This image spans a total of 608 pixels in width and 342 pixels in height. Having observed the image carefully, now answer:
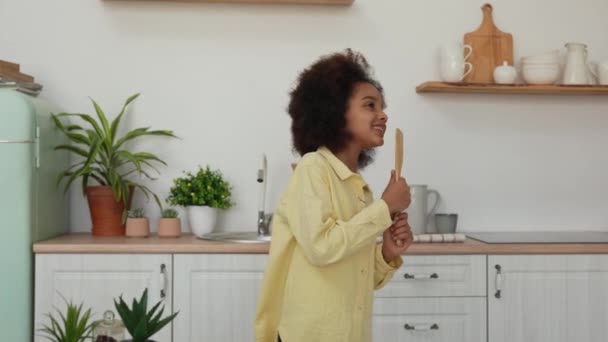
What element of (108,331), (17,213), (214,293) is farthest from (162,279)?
(108,331)

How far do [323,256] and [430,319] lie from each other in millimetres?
1207

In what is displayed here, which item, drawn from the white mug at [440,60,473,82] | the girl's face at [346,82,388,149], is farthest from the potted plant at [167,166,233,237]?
the girl's face at [346,82,388,149]

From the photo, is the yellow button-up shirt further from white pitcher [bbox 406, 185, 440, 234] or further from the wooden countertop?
white pitcher [bbox 406, 185, 440, 234]

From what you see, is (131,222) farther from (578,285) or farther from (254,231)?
(578,285)

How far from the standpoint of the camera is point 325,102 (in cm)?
191

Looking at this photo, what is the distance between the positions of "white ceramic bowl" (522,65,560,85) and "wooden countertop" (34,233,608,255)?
2.50 ft

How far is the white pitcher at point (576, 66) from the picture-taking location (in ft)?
10.6

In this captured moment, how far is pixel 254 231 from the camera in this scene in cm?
325

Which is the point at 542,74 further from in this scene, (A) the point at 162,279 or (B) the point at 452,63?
(A) the point at 162,279

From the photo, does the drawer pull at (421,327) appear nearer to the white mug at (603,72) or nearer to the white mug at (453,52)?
the white mug at (453,52)

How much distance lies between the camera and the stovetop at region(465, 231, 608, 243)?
9.48 ft

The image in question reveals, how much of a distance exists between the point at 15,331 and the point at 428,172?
5.83ft

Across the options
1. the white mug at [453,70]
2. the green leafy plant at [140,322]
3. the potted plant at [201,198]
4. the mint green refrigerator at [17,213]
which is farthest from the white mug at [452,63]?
the green leafy plant at [140,322]

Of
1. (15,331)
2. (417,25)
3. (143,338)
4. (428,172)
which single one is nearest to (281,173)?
(428,172)
